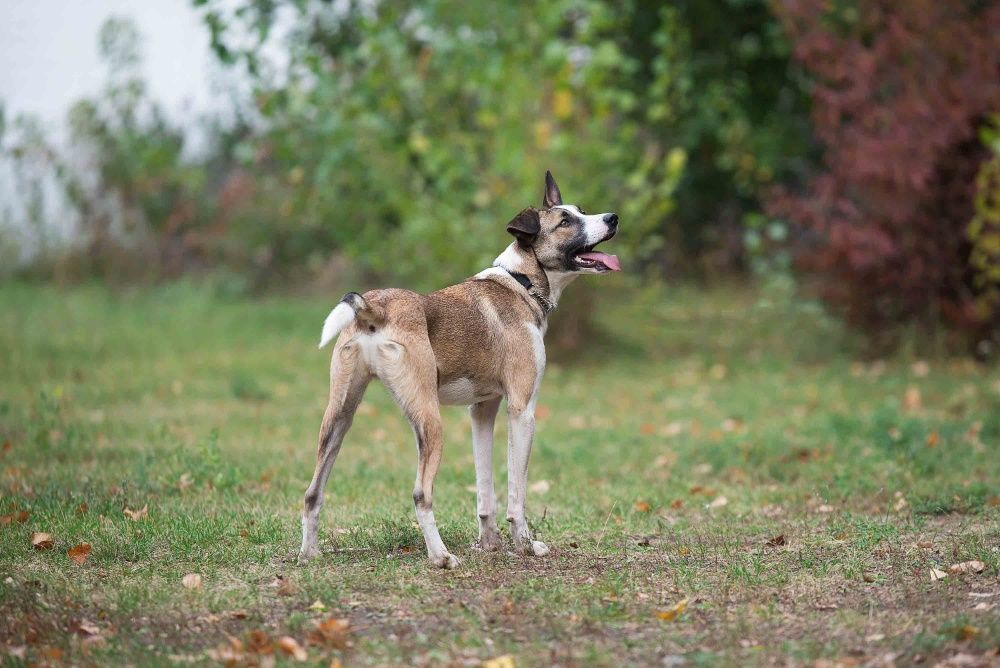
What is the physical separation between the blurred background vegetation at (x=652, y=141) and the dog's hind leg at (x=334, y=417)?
740 centimetres

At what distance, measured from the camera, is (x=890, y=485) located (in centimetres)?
749

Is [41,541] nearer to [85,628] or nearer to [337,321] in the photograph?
[85,628]

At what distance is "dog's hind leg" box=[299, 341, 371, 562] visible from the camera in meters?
5.47

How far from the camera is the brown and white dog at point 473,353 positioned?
17.9 feet

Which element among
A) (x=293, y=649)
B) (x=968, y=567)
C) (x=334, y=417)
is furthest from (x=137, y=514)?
(x=968, y=567)

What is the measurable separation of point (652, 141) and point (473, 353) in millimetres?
12250

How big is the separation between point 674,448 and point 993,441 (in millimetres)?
2265

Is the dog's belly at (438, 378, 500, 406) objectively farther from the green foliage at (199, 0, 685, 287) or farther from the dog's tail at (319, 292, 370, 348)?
the green foliage at (199, 0, 685, 287)

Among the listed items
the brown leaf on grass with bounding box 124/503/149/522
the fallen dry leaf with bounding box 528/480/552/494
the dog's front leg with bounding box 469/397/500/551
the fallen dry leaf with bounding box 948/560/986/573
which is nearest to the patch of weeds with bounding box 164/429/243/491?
the brown leaf on grass with bounding box 124/503/149/522

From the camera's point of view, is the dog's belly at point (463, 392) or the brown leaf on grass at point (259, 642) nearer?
the brown leaf on grass at point (259, 642)

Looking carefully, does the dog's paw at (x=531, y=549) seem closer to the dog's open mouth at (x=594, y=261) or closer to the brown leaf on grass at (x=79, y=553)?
the dog's open mouth at (x=594, y=261)

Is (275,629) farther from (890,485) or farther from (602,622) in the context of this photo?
(890,485)

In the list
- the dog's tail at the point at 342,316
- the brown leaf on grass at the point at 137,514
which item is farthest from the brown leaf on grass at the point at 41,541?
the dog's tail at the point at 342,316

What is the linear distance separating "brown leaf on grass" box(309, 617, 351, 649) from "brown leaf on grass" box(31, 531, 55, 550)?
6.20 ft
